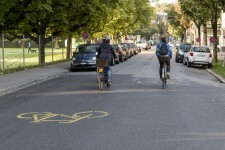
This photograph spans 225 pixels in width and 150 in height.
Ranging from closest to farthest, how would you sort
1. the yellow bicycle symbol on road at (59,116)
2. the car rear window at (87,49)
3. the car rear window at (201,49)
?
the yellow bicycle symbol on road at (59,116) < the car rear window at (87,49) < the car rear window at (201,49)

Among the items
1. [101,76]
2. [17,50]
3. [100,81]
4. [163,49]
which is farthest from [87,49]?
[100,81]

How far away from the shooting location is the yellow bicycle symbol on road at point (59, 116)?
370 inches

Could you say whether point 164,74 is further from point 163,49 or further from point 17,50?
point 17,50

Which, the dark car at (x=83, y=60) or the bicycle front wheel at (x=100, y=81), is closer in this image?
the bicycle front wheel at (x=100, y=81)

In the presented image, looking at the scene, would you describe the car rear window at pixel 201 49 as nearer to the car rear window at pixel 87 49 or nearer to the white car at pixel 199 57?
the white car at pixel 199 57

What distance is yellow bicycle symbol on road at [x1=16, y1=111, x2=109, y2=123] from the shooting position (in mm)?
9391

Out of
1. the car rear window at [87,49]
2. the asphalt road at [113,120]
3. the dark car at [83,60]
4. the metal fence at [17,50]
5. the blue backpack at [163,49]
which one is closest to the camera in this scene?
the asphalt road at [113,120]

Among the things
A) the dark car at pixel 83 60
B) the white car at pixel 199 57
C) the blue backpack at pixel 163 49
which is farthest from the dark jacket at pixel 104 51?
the white car at pixel 199 57

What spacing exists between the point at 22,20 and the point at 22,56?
3.08m

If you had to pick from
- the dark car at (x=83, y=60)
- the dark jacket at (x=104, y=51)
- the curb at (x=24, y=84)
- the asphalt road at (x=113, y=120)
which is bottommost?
the asphalt road at (x=113, y=120)

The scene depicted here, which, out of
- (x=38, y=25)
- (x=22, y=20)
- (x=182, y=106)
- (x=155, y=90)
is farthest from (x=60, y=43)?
(x=182, y=106)

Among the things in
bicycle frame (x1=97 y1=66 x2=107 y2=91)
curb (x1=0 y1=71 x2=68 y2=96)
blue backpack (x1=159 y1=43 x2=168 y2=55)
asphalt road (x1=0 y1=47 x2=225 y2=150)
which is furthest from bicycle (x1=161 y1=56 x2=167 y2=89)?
curb (x1=0 y1=71 x2=68 y2=96)

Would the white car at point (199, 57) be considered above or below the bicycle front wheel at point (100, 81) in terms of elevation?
above

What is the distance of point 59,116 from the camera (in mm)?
9867
